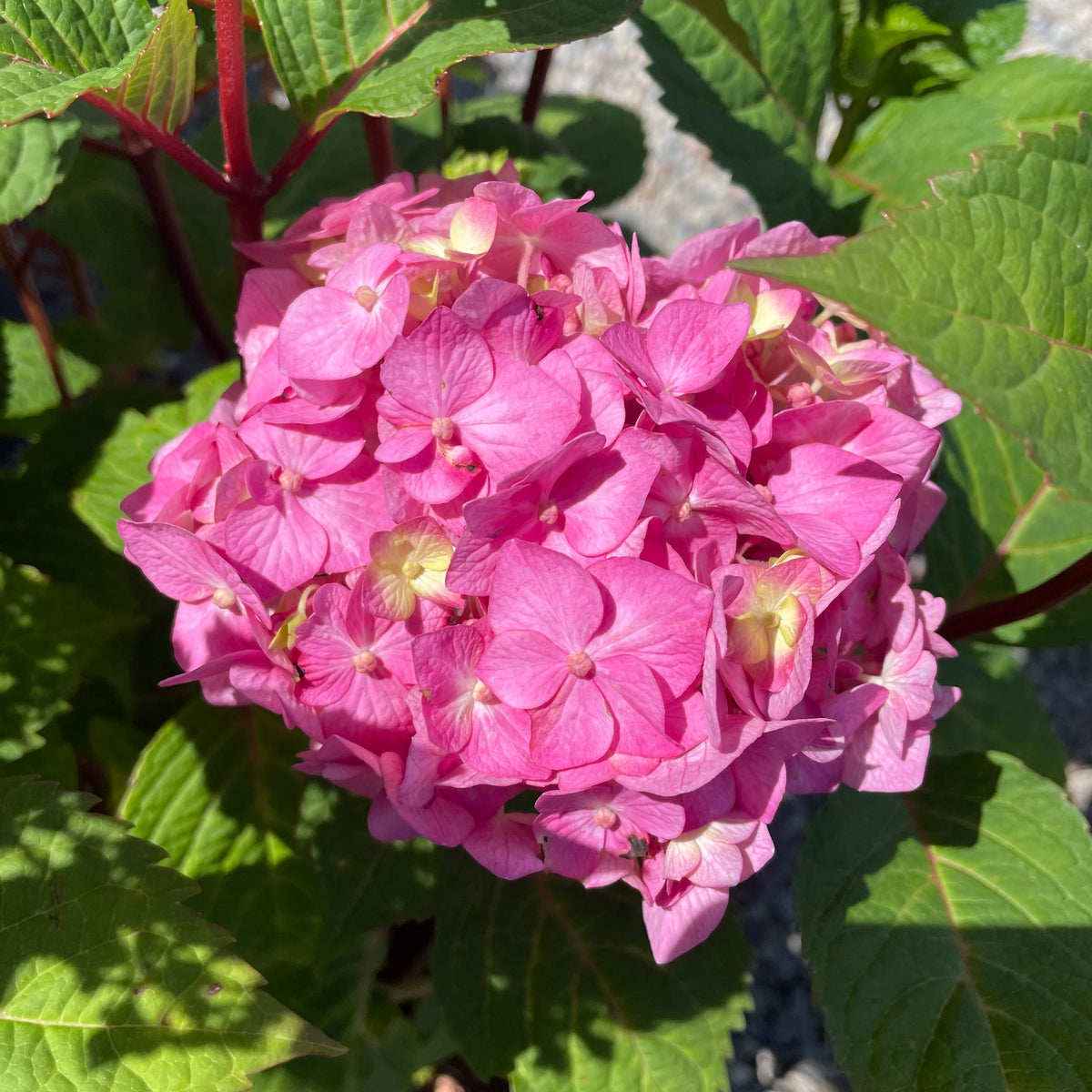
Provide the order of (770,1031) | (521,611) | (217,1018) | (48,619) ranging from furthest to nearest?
(770,1031) < (48,619) < (217,1018) < (521,611)

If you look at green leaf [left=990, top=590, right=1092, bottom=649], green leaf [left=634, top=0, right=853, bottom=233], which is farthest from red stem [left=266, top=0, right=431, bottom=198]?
green leaf [left=990, top=590, right=1092, bottom=649]

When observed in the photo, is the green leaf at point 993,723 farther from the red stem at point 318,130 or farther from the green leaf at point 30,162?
the green leaf at point 30,162

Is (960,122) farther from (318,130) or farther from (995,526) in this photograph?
(318,130)

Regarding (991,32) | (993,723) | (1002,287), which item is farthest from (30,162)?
(993,723)

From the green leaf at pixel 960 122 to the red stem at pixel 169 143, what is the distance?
0.76 metres

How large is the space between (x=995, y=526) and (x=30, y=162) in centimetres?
114

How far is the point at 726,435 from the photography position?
2.04 ft

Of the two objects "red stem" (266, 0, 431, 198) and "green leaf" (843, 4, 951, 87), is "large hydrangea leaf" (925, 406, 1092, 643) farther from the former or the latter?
"red stem" (266, 0, 431, 198)

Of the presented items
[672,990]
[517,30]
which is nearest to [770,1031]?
[672,990]

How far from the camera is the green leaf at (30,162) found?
34.6 inches

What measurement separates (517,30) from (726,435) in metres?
0.41

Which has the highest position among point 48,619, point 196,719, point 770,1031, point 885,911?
point 48,619

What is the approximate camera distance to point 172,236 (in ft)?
4.14

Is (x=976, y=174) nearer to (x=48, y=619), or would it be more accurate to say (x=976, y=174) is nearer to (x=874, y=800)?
(x=874, y=800)
